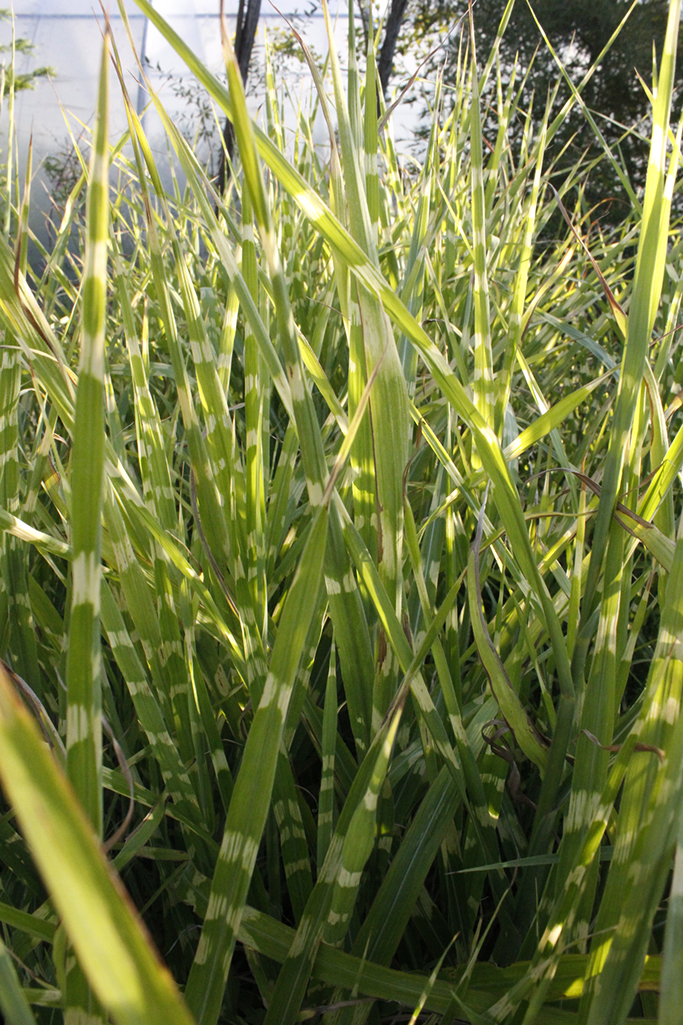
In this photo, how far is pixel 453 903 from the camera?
279mm

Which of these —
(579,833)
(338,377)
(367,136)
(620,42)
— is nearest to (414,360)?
(367,136)

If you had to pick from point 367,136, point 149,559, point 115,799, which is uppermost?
point 367,136

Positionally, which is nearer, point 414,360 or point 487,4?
point 414,360

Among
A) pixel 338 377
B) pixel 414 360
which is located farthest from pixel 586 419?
pixel 414 360

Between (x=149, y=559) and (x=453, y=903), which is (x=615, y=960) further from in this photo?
(x=149, y=559)

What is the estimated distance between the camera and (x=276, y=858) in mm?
293

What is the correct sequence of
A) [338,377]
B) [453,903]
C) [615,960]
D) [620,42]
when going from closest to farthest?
1. [615,960]
2. [453,903]
3. [338,377]
4. [620,42]

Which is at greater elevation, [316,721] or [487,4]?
[487,4]

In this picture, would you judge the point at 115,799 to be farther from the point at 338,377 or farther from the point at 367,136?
the point at 338,377

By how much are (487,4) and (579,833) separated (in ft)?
14.4

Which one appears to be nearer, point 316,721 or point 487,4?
point 316,721

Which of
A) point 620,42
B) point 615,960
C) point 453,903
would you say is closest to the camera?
point 615,960

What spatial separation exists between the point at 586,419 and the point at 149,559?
1.81ft

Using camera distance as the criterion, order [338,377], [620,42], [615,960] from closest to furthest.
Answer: [615,960] → [338,377] → [620,42]
